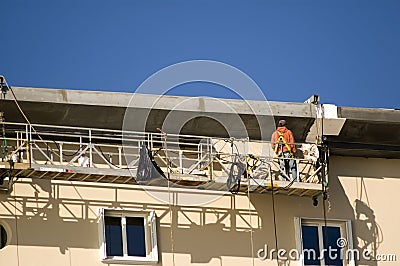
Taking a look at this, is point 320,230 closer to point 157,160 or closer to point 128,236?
point 157,160

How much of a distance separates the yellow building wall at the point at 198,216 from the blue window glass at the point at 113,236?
25 centimetres

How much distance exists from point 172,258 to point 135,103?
3448mm

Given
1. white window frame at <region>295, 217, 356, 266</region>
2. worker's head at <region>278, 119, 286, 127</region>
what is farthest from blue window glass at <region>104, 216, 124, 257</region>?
worker's head at <region>278, 119, 286, 127</region>

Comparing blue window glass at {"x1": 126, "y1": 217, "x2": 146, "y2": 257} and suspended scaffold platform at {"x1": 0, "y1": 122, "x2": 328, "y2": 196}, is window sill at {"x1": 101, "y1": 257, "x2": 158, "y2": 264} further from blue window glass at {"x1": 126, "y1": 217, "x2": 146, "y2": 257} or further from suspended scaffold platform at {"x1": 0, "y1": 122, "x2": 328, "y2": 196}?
suspended scaffold platform at {"x1": 0, "y1": 122, "x2": 328, "y2": 196}

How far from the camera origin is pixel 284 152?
107 ft

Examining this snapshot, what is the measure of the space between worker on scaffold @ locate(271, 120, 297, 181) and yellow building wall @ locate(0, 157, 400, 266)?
2.29 feet

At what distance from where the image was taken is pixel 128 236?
103ft

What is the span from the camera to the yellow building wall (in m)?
30.8

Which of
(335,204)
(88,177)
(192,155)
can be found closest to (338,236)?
(335,204)

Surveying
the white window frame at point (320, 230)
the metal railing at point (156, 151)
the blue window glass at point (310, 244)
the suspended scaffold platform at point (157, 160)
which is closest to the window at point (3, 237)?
the suspended scaffold platform at point (157, 160)

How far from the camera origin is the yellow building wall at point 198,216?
3077cm

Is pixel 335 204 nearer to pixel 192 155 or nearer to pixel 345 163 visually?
pixel 345 163

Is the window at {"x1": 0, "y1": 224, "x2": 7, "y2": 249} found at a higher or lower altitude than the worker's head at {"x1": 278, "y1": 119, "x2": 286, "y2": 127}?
lower

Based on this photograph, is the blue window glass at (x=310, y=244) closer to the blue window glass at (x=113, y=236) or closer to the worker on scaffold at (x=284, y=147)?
the worker on scaffold at (x=284, y=147)
